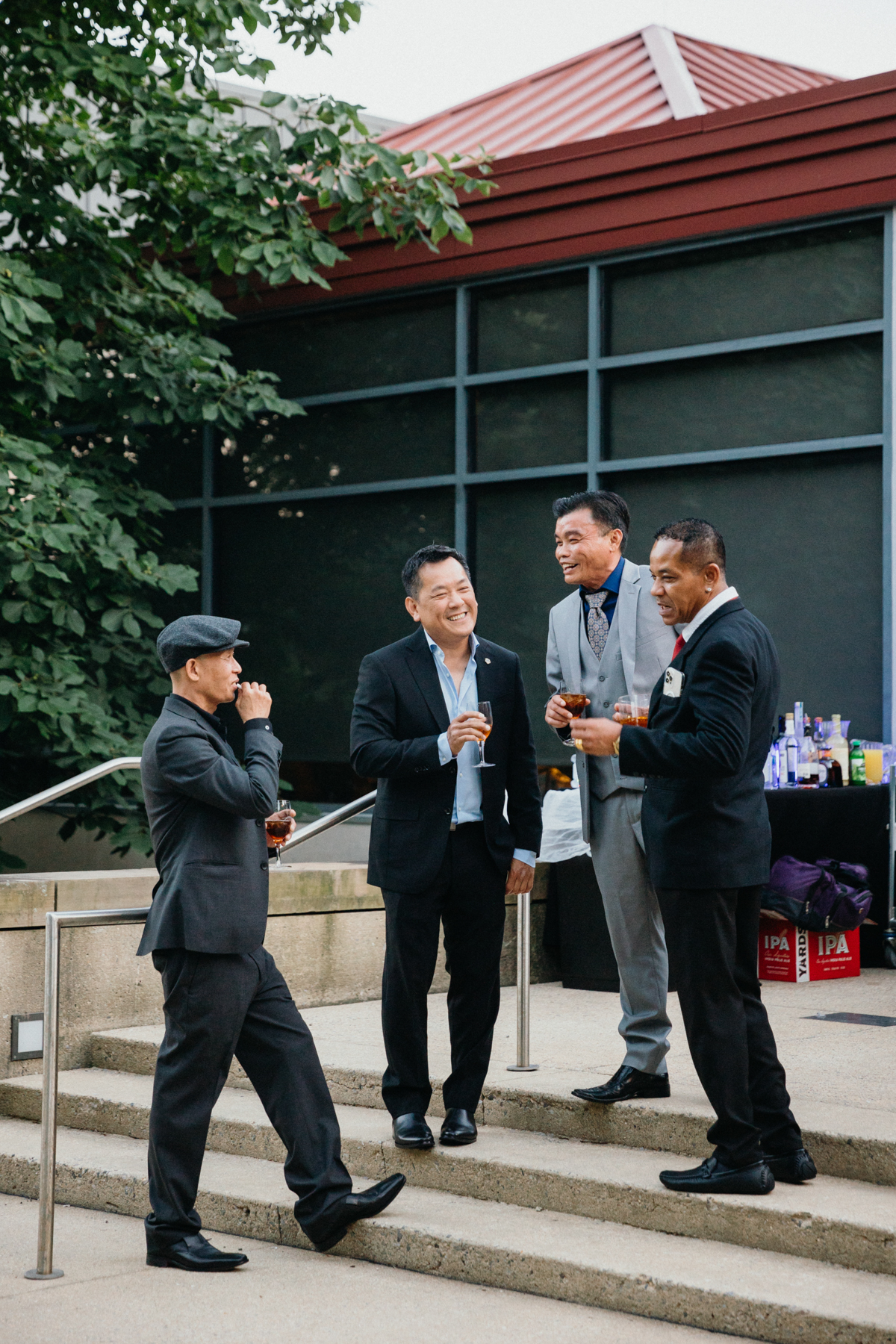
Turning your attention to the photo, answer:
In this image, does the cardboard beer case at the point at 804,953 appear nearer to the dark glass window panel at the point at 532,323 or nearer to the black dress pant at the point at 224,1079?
the black dress pant at the point at 224,1079

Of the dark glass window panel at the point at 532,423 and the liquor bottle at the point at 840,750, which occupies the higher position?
the dark glass window panel at the point at 532,423

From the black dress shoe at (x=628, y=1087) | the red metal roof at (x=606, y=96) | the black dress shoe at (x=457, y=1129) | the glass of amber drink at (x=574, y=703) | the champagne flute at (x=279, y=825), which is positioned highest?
the red metal roof at (x=606, y=96)

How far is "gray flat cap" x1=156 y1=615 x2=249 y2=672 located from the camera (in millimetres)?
4133

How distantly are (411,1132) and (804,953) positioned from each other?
297 centimetres

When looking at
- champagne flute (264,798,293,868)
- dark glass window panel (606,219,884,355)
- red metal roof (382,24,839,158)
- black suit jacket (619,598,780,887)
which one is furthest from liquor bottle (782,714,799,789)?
red metal roof (382,24,839,158)

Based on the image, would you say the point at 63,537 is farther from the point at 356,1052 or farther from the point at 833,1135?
the point at 833,1135

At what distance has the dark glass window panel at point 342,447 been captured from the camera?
930 cm

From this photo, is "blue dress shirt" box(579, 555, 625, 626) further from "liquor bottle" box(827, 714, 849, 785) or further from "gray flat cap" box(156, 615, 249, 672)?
"liquor bottle" box(827, 714, 849, 785)

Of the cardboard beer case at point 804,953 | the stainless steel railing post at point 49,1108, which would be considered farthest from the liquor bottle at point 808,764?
the stainless steel railing post at point 49,1108

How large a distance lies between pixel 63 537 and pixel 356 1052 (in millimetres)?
3123

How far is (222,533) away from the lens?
1020cm

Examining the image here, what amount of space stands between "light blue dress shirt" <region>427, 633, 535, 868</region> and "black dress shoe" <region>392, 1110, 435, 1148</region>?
2.81 feet

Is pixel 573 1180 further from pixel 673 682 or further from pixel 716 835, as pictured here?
pixel 673 682

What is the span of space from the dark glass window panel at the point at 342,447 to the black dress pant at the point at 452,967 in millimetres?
5045
